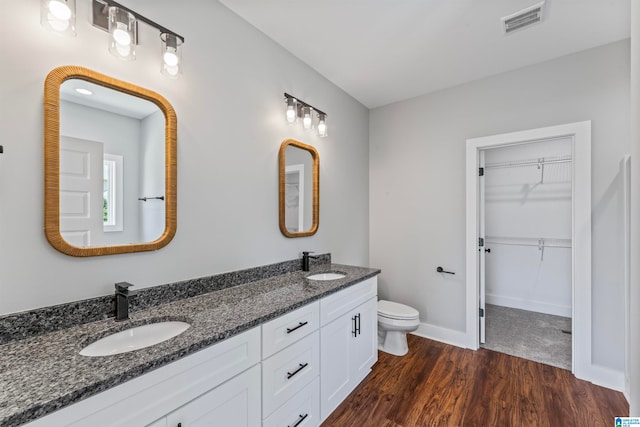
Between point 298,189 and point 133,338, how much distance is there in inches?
60.1

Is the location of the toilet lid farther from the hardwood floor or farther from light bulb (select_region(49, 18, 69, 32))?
light bulb (select_region(49, 18, 69, 32))

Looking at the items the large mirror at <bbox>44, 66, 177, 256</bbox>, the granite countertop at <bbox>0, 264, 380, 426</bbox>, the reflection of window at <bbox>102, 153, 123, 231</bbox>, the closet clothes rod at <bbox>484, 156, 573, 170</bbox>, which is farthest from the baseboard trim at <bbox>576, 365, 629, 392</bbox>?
the reflection of window at <bbox>102, 153, 123, 231</bbox>

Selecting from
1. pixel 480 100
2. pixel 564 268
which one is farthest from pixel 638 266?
pixel 564 268

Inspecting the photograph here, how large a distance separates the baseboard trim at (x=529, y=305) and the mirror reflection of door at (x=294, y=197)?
3332 mm

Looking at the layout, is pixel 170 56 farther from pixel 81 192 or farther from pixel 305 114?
pixel 305 114

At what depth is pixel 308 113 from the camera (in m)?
2.40

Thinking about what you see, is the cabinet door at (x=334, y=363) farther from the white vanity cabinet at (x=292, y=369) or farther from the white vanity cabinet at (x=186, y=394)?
the white vanity cabinet at (x=186, y=394)

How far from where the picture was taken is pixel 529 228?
3.78m

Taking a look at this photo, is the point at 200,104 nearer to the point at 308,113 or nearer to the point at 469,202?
the point at 308,113

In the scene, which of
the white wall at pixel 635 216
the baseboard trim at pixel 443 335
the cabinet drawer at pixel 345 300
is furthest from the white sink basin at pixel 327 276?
the white wall at pixel 635 216

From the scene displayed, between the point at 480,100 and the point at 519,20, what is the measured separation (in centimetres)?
88

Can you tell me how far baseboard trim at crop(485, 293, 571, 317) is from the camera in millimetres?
3559

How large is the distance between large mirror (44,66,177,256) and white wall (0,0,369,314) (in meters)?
0.04

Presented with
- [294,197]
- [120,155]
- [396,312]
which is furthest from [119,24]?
[396,312]
